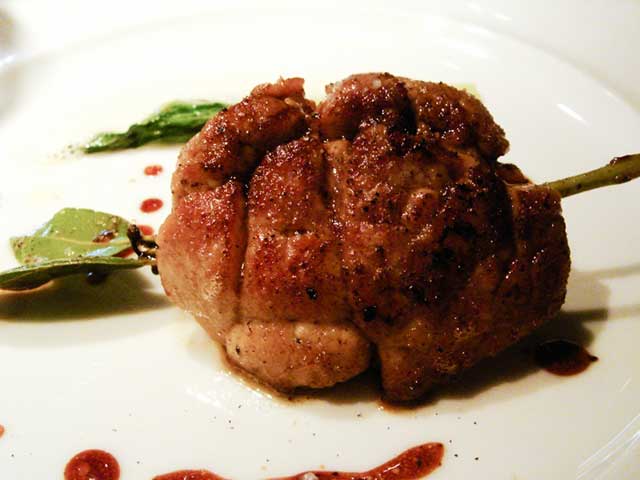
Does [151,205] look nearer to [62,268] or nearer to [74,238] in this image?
[74,238]

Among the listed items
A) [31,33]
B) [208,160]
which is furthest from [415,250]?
[31,33]

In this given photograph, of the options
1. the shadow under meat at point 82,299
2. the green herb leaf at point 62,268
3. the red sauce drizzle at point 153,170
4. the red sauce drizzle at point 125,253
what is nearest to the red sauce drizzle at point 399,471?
the shadow under meat at point 82,299

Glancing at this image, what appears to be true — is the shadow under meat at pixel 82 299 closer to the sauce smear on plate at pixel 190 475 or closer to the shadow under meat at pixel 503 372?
the sauce smear on plate at pixel 190 475

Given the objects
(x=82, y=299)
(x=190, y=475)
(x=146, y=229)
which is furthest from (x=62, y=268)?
(x=190, y=475)

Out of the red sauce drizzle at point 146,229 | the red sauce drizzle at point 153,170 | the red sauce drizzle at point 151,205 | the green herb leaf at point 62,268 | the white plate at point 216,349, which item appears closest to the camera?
the white plate at point 216,349

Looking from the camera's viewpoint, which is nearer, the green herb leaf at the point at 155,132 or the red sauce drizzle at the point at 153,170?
the red sauce drizzle at the point at 153,170

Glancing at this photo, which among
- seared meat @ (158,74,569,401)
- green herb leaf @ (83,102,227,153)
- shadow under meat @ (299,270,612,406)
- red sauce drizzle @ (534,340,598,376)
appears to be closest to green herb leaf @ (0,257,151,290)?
seared meat @ (158,74,569,401)
